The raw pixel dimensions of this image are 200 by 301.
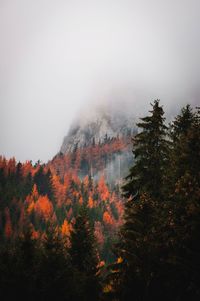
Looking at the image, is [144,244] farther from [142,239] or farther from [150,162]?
[150,162]

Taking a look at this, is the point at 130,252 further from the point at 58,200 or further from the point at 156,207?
the point at 58,200

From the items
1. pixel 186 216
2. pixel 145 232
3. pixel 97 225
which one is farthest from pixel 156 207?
pixel 97 225

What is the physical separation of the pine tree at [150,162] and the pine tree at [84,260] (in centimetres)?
706

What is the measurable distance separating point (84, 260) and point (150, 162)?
11421mm

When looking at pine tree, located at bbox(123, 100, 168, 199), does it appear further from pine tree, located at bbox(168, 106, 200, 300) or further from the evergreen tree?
the evergreen tree

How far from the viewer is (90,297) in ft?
73.0

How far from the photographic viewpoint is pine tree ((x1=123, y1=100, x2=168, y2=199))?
846 inches

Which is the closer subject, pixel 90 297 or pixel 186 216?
pixel 186 216

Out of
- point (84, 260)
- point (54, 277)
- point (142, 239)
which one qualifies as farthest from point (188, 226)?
point (84, 260)

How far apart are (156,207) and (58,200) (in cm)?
14407

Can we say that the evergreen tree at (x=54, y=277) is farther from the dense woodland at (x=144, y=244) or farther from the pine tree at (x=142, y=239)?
the pine tree at (x=142, y=239)

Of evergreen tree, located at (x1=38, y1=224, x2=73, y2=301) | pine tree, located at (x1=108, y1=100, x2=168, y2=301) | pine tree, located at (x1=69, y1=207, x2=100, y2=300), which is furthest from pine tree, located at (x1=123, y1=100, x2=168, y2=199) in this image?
evergreen tree, located at (x1=38, y1=224, x2=73, y2=301)

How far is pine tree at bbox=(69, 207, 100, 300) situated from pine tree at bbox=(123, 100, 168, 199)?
7.06m

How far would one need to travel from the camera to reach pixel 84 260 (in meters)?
27.8
